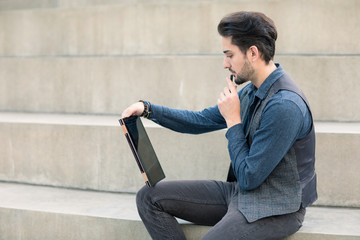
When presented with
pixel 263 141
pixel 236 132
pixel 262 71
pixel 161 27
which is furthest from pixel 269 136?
pixel 161 27

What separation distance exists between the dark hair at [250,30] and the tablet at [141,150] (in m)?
0.54

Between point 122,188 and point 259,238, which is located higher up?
point 259,238

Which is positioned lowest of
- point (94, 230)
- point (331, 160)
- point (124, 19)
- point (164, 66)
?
point (94, 230)

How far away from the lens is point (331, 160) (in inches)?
93.3

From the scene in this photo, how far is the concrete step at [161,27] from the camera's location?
287cm

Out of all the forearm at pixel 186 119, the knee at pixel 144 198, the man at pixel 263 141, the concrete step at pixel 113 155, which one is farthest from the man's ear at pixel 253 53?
the concrete step at pixel 113 155

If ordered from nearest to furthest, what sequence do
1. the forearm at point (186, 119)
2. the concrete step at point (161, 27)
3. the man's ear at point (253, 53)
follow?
the man's ear at point (253, 53) < the forearm at point (186, 119) < the concrete step at point (161, 27)

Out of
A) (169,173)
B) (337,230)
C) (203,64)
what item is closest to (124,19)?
(203,64)

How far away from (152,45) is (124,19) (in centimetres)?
27

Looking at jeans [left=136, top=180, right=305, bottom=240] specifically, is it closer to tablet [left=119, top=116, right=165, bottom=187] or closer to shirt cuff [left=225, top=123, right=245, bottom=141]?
tablet [left=119, top=116, right=165, bottom=187]

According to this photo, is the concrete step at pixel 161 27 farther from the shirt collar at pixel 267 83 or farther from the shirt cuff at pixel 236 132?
the shirt cuff at pixel 236 132

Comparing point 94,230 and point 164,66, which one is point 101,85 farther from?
point 94,230

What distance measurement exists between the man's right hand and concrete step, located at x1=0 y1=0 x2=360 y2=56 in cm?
120

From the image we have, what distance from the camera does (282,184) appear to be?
66.8 inches
